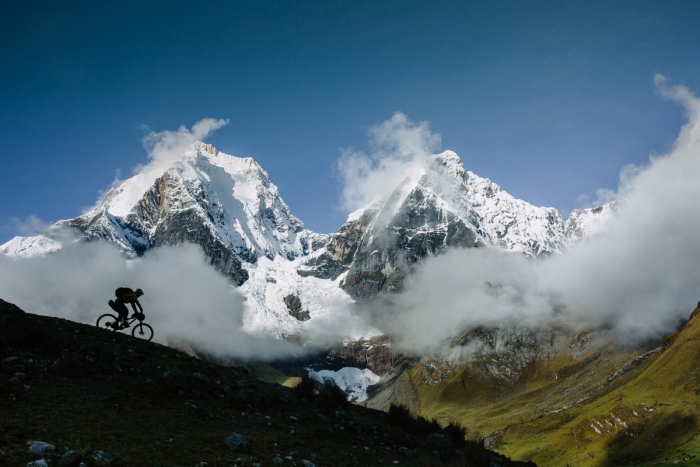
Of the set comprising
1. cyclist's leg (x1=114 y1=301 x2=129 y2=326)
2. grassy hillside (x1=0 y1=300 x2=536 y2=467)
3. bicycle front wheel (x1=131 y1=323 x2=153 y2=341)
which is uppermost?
cyclist's leg (x1=114 y1=301 x2=129 y2=326)

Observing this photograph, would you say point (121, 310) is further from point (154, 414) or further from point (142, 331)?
point (154, 414)

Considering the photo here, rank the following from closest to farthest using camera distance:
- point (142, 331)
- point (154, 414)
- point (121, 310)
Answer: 1. point (154, 414)
2. point (121, 310)
3. point (142, 331)

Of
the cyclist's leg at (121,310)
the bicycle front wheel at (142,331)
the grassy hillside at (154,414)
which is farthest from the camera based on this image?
the bicycle front wheel at (142,331)

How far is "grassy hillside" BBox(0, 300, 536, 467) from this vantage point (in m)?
14.7

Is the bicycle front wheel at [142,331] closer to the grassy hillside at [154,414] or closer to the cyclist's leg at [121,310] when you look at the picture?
the cyclist's leg at [121,310]

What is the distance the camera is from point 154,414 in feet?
61.5

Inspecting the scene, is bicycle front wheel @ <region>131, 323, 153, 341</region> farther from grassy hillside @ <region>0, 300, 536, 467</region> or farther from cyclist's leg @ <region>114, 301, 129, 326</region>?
grassy hillside @ <region>0, 300, 536, 467</region>

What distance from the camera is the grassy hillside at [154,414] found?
14703 mm

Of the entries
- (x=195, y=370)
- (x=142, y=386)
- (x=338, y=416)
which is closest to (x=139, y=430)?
(x=142, y=386)

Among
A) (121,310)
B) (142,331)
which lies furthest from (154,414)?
(142,331)

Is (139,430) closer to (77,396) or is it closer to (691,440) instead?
(77,396)

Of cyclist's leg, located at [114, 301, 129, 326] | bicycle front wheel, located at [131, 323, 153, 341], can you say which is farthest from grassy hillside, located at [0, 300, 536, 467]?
bicycle front wheel, located at [131, 323, 153, 341]

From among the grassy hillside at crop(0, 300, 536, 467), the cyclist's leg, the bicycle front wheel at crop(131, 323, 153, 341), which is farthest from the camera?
the bicycle front wheel at crop(131, 323, 153, 341)

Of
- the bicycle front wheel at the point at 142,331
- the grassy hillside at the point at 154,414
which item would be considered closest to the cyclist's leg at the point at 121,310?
the bicycle front wheel at the point at 142,331
